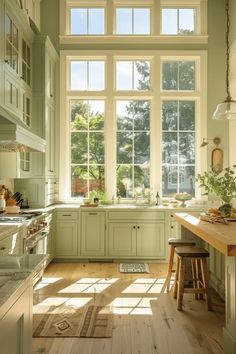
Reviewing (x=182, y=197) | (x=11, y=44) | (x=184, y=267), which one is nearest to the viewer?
(x=184, y=267)

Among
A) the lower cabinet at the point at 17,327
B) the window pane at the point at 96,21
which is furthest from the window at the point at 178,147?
the lower cabinet at the point at 17,327

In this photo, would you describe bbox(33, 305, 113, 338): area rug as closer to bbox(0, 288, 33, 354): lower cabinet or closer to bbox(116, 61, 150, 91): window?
bbox(0, 288, 33, 354): lower cabinet

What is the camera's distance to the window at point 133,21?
5.75 m

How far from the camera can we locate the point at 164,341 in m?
2.63

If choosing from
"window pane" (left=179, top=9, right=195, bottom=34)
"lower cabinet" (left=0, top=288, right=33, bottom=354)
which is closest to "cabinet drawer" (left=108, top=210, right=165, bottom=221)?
"window pane" (left=179, top=9, right=195, bottom=34)

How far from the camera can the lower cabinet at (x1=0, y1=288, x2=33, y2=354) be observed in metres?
1.19

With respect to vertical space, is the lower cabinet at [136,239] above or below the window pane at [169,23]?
below

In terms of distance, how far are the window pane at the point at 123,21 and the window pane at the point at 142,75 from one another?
0.59m

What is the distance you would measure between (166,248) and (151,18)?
3.89m

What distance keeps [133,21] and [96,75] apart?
1128 mm

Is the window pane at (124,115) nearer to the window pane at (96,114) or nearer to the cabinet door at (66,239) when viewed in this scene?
the window pane at (96,114)

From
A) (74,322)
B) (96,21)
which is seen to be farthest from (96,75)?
(74,322)

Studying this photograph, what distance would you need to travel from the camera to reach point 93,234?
16.7 ft

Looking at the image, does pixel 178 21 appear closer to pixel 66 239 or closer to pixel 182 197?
pixel 182 197
